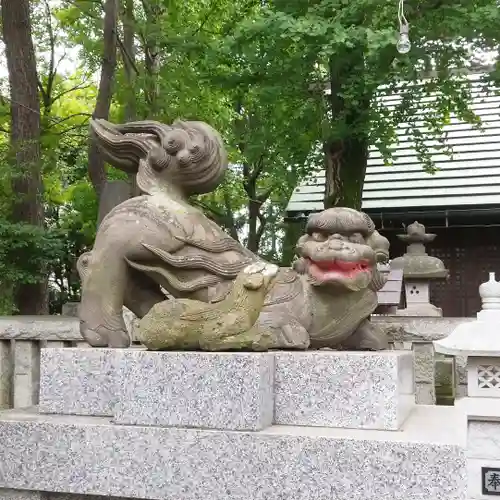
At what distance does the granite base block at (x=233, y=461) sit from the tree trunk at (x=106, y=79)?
213 inches

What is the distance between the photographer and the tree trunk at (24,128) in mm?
8695

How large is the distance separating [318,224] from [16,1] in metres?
7.80

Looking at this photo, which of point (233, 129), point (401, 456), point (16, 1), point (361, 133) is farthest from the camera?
point (233, 129)

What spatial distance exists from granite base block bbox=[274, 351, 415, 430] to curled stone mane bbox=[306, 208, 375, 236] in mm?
672

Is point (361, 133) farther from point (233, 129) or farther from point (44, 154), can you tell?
point (44, 154)

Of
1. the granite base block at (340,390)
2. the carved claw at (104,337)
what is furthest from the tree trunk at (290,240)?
the granite base block at (340,390)

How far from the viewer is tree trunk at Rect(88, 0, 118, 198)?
8.16 meters

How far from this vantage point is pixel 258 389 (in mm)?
2779

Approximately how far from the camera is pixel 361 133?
7926 millimetres

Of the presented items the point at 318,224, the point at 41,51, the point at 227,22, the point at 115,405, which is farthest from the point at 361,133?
the point at 41,51

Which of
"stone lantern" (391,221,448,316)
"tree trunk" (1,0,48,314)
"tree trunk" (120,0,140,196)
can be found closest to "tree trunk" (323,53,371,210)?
"stone lantern" (391,221,448,316)

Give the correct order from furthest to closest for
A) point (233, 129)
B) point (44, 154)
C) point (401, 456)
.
A: point (233, 129)
point (44, 154)
point (401, 456)

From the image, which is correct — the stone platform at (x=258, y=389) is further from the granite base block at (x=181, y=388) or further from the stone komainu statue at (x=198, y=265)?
the stone komainu statue at (x=198, y=265)

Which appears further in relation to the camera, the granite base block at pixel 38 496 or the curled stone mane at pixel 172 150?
the curled stone mane at pixel 172 150
